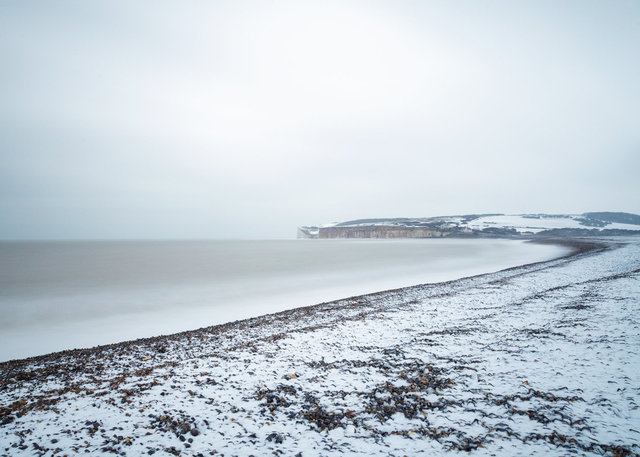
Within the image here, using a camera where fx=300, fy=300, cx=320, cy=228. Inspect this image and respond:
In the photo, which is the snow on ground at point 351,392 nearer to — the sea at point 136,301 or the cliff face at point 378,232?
the sea at point 136,301

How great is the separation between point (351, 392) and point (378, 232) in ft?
544

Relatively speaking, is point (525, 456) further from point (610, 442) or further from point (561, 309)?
point (561, 309)

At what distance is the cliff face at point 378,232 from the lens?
14325 centimetres

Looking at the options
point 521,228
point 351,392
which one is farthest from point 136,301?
point 521,228

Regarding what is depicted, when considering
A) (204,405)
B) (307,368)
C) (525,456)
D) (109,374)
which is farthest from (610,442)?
(109,374)

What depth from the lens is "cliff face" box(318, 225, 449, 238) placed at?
143m

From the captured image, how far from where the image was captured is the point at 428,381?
5207 millimetres

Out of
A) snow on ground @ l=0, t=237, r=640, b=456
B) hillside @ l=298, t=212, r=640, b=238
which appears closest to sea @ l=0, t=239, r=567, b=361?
snow on ground @ l=0, t=237, r=640, b=456

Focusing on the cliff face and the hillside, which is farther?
the cliff face

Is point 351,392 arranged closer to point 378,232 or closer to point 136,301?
point 136,301

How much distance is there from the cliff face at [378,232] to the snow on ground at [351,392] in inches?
5406

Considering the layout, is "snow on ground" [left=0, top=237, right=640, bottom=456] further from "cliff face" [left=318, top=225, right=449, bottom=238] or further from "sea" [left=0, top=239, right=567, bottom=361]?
"cliff face" [left=318, top=225, right=449, bottom=238]

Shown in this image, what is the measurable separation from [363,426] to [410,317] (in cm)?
607

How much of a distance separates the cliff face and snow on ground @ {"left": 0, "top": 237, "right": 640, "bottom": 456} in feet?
451
